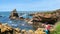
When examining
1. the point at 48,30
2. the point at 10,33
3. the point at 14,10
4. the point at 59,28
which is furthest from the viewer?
the point at 14,10

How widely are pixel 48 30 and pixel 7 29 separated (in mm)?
2996

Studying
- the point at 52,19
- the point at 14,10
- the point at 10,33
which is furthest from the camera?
the point at 14,10

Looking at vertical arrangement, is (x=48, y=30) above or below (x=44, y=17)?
above

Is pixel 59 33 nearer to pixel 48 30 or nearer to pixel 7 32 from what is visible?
pixel 48 30

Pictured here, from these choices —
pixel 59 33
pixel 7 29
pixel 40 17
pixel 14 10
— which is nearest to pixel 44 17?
pixel 40 17

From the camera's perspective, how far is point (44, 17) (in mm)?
47906

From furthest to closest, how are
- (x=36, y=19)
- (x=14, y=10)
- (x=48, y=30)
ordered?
(x=14, y=10)
(x=36, y=19)
(x=48, y=30)

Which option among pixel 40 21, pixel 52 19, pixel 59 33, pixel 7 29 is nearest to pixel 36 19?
pixel 40 21

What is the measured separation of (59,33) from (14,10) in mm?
58199

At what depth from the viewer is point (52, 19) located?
46469 millimetres

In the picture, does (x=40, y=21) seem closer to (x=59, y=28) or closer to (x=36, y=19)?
(x=36, y=19)

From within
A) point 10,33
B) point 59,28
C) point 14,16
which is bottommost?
point 14,16

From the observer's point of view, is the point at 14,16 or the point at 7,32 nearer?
the point at 7,32

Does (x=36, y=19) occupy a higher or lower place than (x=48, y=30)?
lower
